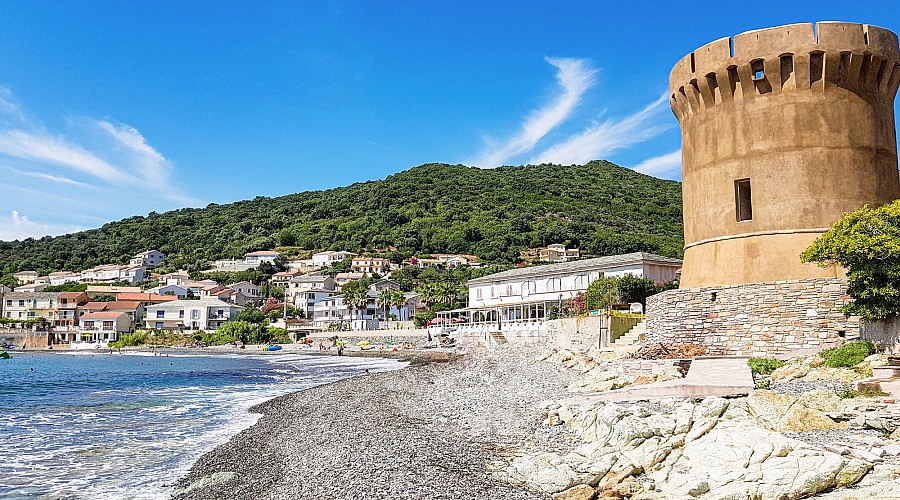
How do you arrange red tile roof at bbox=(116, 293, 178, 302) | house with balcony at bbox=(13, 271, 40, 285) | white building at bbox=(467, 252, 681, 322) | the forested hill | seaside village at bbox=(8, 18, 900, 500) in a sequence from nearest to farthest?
seaside village at bbox=(8, 18, 900, 500), white building at bbox=(467, 252, 681, 322), red tile roof at bbox=(116, 293, 178, 302), the forested hill, house with balcony at bbox=(13, 271, 40, 285)

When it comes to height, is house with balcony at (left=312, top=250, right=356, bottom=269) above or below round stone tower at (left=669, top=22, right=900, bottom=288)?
above

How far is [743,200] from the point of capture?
20.4m

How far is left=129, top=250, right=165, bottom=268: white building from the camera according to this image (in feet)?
494

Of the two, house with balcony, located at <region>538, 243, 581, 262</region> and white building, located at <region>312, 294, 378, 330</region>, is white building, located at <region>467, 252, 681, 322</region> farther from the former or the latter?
house with balcony, located at <region>538, 243, 581, 262</region>

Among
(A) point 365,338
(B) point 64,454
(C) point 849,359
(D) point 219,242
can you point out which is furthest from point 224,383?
(D) point 219,242

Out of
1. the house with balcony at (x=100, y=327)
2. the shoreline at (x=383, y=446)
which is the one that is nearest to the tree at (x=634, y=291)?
the shoreline at (x=383, y=446)

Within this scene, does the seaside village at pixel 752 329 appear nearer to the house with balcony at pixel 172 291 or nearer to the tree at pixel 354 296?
the tree at pixel 354 296

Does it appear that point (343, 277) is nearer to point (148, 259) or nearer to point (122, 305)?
point (122, 305)

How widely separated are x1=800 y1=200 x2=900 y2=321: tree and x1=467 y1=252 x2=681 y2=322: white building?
1157 inches

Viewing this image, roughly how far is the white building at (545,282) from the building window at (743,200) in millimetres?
24461

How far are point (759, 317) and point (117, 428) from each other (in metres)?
18.8

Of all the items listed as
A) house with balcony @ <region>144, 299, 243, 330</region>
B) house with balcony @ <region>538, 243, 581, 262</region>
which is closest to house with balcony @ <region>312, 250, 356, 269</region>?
house with balcony @ <region>144, 299, 243, 330</region>

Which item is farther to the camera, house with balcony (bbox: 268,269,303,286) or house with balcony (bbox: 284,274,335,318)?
house with balcony (bbox: 268,269,303,286)

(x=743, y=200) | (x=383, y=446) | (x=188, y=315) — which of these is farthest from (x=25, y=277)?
(x=743, y=200)
